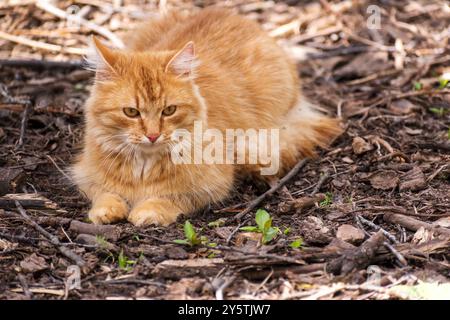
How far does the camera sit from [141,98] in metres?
4.04

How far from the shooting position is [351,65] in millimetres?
6668

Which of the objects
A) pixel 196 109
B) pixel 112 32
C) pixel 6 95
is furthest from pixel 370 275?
pixel 112 32

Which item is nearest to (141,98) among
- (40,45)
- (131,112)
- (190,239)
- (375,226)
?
(131,112)

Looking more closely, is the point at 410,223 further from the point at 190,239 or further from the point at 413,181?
the point at 190,239

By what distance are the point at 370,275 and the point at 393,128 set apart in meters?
2.40

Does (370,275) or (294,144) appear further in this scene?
(294,144)

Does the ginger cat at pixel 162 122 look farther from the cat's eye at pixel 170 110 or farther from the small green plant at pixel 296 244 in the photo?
the small green plant at pixel 296 244

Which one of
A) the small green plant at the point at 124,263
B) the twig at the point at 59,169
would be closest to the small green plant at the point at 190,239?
the small green plant at the point at 124,263

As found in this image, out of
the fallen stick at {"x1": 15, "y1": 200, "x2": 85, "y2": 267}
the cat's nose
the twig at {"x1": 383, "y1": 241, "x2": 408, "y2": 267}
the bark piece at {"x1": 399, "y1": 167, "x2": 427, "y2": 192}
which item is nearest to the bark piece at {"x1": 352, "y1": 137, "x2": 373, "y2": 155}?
the bark piece at {"x1": 399, "y1": 167, "x2": 427, "y2": 192}

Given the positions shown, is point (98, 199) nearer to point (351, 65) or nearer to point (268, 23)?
point (351, 65)

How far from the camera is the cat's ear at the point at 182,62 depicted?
13.4ft

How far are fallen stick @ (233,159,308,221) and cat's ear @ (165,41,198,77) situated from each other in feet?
3.03

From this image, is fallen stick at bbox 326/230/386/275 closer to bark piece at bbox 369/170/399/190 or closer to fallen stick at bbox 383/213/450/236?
fallen stick at bbox 383/213/450/236
